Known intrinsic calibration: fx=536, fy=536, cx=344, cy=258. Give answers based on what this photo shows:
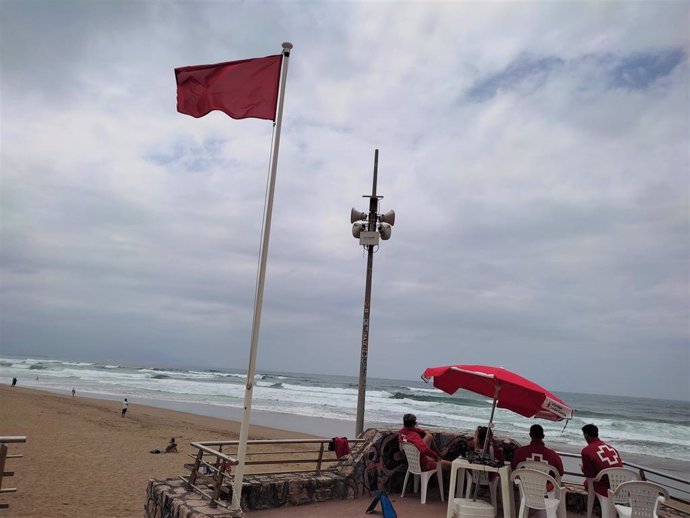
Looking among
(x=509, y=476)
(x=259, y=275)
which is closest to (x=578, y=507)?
(x=509, y=476)

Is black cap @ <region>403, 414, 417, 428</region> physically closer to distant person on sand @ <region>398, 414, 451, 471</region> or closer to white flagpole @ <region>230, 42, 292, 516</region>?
distant person on sand @ <region>398, 414, 451, 471</region>

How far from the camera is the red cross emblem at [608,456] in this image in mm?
6312

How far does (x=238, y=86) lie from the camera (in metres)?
6.23

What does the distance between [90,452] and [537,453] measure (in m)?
14.1

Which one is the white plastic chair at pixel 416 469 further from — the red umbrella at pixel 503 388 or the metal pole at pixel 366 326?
the metal pole at pixel 366 326

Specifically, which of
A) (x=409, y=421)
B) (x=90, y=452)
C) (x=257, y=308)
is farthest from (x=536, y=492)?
(x=90, y=452)

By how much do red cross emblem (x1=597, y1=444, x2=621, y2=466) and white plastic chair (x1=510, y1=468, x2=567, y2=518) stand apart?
2.06 ft

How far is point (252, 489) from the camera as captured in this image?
21.3 ft

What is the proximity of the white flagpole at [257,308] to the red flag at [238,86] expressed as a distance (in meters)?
0.14

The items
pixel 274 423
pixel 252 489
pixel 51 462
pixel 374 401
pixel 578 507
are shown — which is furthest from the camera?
pixel 374 401

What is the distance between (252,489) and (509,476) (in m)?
3.16

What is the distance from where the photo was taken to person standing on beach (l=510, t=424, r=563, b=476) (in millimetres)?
6785

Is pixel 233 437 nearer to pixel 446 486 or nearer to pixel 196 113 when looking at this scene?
pixel 446 486

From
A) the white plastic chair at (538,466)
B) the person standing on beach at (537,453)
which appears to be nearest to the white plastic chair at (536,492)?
the white plastic chair at (538,466)
